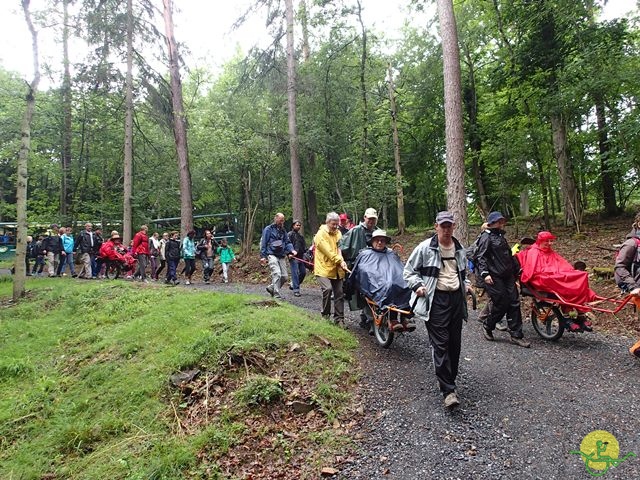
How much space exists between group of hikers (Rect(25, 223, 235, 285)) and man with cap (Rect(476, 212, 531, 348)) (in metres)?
8.95

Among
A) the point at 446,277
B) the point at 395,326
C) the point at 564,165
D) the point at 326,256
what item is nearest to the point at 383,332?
the point at 395,326

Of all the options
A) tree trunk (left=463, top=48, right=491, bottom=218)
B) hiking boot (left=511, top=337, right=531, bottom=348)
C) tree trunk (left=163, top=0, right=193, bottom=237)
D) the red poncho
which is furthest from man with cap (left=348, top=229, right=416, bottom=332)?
tree trunk (left=463, top=48, right=491, bottom=218)

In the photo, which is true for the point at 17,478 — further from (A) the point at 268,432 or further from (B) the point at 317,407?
(B) the point at 317,407

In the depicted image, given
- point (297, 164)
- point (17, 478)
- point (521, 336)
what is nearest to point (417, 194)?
point (297, 164)

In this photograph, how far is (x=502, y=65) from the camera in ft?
43.0

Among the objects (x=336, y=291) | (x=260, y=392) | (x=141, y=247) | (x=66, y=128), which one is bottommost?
(x=260, y=392)

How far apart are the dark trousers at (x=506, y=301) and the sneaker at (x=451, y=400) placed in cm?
231

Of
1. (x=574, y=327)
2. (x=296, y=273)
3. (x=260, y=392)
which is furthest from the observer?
(x=296, y=273)

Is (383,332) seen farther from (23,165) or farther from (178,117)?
(178,117)

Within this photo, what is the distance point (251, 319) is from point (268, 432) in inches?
93.6

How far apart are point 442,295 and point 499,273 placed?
2.09m

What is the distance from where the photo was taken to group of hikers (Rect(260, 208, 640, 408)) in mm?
4191

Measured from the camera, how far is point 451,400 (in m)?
3.98

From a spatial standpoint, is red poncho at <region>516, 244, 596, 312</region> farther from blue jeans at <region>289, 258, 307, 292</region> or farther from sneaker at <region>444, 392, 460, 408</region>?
blue jeans at <region>289, 258, 307, 292</region>
